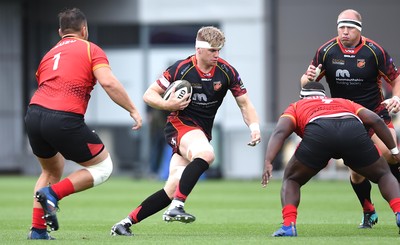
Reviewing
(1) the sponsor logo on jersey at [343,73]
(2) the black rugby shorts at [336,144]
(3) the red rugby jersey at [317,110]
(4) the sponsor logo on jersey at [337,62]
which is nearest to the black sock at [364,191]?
(1) the sponsor logo on jersey at [343,73]

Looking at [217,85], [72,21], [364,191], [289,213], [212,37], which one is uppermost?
[72,21]

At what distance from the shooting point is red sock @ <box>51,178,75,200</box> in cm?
974

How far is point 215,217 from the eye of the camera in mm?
13820

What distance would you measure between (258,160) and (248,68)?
2.64 meters

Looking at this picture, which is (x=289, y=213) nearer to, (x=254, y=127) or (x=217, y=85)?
(x=254, y=127)

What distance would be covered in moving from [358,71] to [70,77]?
3.67 metres

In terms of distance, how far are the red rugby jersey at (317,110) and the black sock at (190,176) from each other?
3.21ft

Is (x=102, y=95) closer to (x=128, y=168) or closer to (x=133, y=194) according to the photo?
(x=128, y=168)

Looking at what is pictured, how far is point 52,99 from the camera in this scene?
9.88 meters

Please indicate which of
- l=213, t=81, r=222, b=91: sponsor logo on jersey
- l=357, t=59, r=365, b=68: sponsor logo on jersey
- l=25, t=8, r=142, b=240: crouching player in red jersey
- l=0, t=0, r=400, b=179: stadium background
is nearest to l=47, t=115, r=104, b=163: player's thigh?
l=25, t=8, r=142, b=240: crouching player in red jersey

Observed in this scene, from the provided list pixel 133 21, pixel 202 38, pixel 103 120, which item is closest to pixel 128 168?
pixel 103 120

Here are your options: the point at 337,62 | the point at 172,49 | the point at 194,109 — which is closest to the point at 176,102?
the point at 194,109

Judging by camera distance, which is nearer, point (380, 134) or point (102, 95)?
point (380, 134)

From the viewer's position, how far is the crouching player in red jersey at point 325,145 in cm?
1011
